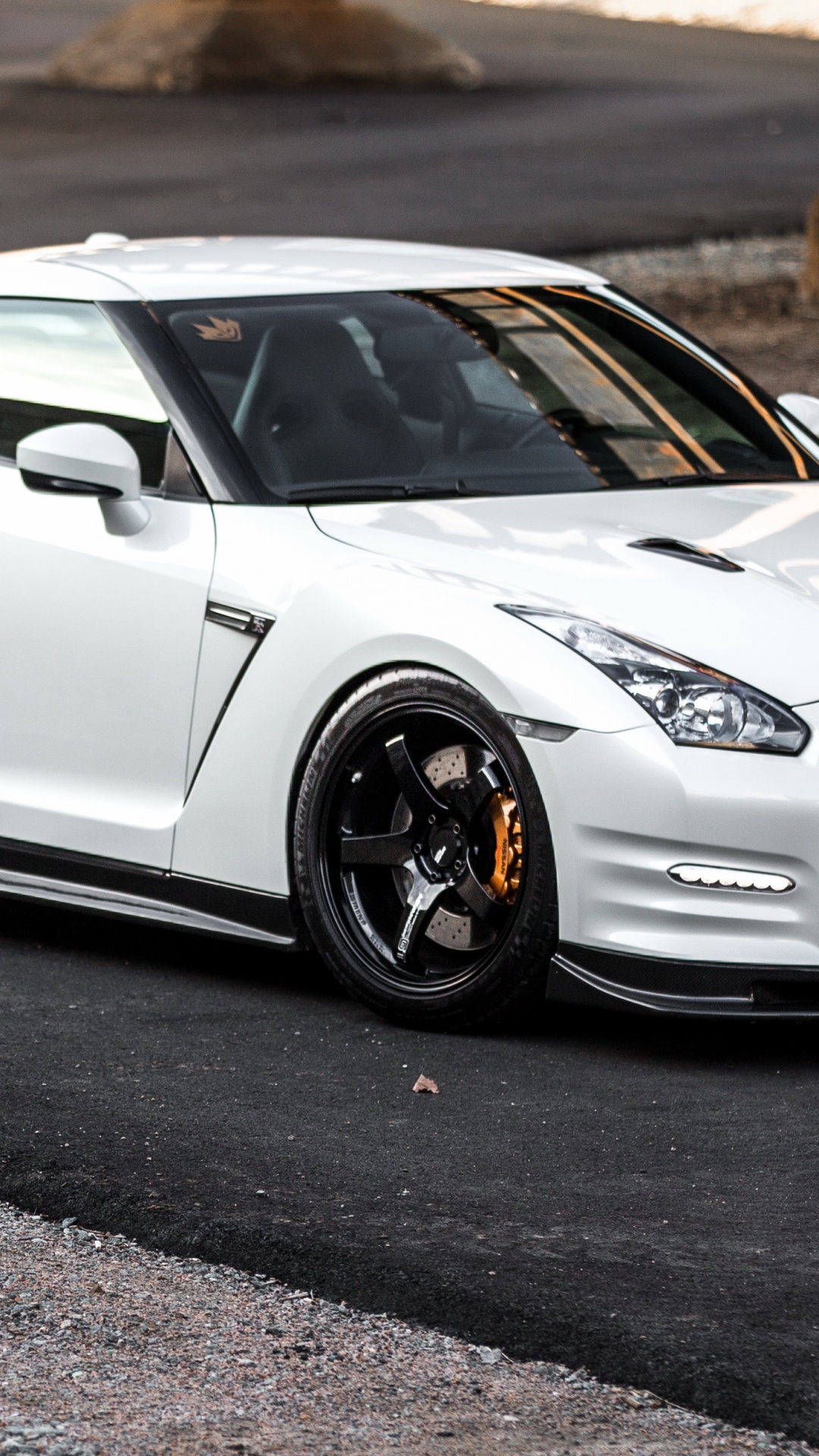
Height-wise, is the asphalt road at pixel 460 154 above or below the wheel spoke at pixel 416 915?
above

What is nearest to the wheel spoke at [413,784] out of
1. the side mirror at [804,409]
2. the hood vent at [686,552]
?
the hood vent at [686,552]

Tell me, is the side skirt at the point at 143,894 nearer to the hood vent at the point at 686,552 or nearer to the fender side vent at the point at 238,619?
the fender side vent at the point at 238,619

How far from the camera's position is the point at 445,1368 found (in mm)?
3502

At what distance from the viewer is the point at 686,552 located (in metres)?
5.18

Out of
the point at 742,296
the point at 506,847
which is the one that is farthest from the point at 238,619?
the point at 742,296

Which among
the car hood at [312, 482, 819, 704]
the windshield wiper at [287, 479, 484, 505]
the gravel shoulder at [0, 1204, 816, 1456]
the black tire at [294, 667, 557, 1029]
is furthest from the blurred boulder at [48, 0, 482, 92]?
the gravel shoulder at [0, 1204, 816, 1456]

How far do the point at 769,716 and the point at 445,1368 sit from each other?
1.65 metres

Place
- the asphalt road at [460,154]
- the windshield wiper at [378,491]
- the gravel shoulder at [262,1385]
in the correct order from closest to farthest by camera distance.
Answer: the gravel shoulder at [262,1385] → the windshield wiper at [378,491] → the asphalt road at [460,154]

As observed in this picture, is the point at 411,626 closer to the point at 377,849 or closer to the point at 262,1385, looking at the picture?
the point at 377,849

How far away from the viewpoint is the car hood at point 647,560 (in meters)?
4.80

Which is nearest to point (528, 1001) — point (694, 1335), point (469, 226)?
point (694, 1335)

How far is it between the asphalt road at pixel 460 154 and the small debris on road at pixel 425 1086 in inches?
589

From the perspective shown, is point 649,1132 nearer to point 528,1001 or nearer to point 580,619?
point 528,1001

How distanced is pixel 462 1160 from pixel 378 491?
1.79 m
